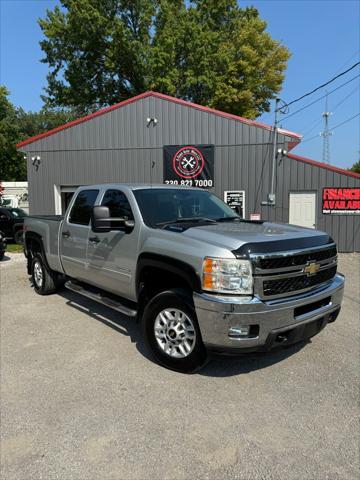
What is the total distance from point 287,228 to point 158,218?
57.3 inches

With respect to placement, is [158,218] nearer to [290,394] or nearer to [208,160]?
[290,394]

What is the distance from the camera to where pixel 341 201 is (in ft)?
41.5

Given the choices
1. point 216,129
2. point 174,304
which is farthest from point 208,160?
point 174,304

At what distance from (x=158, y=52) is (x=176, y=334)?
24.0 m

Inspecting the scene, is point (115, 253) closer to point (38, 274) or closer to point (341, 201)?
point (38, 274)

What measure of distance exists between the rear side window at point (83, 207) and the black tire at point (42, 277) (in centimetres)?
145

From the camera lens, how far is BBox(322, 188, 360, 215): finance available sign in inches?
492

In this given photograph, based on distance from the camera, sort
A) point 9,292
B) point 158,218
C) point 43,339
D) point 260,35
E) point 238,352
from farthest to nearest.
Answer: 1. point 260,35
2. point 9,292
3. point 43,339
4. point 158,218
5. point 238,352

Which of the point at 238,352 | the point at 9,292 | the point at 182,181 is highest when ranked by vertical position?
the point at 182,181

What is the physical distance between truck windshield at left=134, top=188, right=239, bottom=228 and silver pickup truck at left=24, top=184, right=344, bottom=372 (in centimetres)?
1

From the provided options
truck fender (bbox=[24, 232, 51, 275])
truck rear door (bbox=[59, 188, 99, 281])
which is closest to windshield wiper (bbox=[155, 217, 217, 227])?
truck rear door (bbox=[59, 188, 99, 281])

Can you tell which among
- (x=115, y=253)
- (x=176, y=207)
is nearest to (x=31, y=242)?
(x=115, y=253)

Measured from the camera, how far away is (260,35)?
28.3m

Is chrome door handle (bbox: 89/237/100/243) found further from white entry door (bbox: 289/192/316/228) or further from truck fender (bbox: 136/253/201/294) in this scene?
white entry door (bbox: 289/192/316/228)
